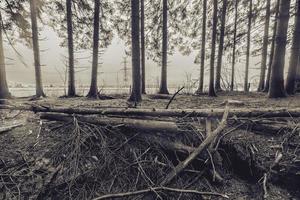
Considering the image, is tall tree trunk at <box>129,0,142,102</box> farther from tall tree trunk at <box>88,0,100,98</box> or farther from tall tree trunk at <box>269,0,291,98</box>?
tall tree trunk at <box>269,0,291,98</box>

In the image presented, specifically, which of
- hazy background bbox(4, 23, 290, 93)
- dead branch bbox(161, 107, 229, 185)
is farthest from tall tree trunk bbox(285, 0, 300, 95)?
dead branch bbox(161, 107, 229, 185)

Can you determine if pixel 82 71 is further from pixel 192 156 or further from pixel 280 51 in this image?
pixel 192 156

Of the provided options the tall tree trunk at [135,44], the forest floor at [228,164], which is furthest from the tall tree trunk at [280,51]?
the tall tree trunk at [135,44]

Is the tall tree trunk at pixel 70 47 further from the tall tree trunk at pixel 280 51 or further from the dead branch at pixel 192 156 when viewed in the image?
the tall tree trunk at pixel 280 51

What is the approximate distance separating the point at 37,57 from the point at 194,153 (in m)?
11.7

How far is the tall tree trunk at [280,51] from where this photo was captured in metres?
7.77

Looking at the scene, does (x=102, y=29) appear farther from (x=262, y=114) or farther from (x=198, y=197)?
(x=198, y=197)

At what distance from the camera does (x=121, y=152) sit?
337cm

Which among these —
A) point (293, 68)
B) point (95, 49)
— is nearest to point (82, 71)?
point (95, 49)

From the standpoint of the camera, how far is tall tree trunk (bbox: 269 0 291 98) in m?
7.77

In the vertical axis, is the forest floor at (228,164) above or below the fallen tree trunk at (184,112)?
below

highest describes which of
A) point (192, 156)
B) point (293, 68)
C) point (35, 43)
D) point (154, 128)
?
point (35, 43)

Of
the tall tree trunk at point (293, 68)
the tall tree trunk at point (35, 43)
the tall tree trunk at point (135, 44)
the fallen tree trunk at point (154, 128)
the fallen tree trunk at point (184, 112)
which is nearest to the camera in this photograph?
the fallen tree trunk at point (154, 128)

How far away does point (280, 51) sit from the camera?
313 inches
